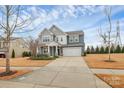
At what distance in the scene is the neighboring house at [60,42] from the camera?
2255 centimetres

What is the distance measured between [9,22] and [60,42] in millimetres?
15394

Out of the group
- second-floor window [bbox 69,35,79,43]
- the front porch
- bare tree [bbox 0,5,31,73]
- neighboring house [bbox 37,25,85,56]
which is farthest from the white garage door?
bare tree [bbox 0,5,31,73]

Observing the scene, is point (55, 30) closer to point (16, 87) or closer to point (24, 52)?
point (24, 52)

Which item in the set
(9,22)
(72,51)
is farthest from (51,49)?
(9,22)

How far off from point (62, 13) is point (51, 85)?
6.17 m

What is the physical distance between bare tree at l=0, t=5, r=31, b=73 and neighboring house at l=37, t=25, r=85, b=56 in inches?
529

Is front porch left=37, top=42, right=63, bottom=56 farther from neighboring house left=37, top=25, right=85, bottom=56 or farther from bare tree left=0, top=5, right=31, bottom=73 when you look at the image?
bare tree left=0, top=5, right=31, bottom=73

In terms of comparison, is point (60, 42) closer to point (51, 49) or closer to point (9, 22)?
point (51, 49)

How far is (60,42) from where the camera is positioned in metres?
23.7

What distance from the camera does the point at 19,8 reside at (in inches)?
343

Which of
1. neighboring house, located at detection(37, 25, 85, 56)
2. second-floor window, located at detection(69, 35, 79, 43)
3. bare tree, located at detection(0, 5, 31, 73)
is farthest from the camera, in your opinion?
second-floor window, located at detection(69, 35, 79, 43)

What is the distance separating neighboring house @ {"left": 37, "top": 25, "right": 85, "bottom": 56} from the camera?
22547 millimetres
